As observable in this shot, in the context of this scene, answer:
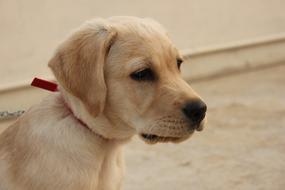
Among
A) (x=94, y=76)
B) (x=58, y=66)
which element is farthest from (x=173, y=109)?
(x=58, y=66)

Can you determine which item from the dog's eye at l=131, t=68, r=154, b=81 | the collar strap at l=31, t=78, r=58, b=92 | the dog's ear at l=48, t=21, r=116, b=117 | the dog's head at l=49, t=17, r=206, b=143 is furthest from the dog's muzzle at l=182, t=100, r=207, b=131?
the collar strap at l=31, t=78, r=58, b=92

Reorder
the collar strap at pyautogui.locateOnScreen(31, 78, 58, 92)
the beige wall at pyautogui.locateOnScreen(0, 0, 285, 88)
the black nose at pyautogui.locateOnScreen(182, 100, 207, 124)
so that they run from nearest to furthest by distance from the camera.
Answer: the black nose at pyautogui.locateOnScreen(182, 100, 207, 124)
the collar strap at pyautogui.locateOnScreen(31, 78, 58, 92)
the beige wall at pyautogui.locateOnScreen(0, 0, 285, 88)

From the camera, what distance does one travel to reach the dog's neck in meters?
2.33

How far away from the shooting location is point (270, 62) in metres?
6.49

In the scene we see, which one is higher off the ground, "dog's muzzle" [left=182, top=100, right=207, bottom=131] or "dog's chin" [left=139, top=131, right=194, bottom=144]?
"dog's muzzle" [left=182, top=100, right=207, bottom=131]

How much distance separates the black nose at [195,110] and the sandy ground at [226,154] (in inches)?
55.3

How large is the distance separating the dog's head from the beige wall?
2725 mm

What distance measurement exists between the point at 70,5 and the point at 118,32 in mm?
2924

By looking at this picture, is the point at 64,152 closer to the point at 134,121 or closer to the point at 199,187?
the point at 134,121

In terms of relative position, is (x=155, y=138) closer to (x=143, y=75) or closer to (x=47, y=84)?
(x=143, y=75)

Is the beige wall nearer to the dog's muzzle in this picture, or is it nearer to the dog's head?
the dog's head

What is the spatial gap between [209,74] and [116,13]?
1215 millimetres

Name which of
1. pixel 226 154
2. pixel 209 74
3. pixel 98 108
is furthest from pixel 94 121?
pixel 209 74

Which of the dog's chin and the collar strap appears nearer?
the dog's chin
